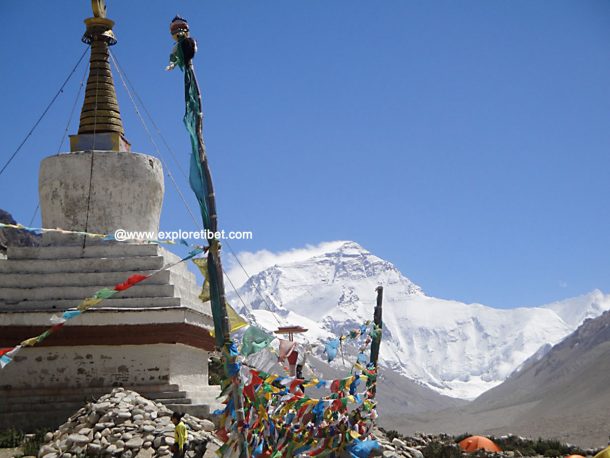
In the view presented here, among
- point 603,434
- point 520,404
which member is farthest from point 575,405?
point 603,434

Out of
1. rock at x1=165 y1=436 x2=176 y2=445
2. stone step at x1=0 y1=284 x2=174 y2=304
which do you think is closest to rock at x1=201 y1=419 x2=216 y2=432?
rock at x1=165 y1=436 x2=176 y2=445

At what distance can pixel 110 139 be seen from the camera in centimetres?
1939

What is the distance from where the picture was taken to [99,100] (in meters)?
20.0

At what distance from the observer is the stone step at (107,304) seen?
16.8 m

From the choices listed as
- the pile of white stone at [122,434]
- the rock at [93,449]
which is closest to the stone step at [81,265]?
the pile of white stone at [122,434]

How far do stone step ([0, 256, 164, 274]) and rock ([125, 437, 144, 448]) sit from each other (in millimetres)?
4933

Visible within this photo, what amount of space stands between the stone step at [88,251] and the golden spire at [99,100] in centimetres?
264

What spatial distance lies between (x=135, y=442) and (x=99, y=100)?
9.65 metres

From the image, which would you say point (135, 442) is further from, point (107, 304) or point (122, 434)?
point (107, 304)

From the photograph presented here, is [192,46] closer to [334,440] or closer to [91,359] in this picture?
[334,440]

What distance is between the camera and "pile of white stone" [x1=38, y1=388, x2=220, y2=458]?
43.1ft

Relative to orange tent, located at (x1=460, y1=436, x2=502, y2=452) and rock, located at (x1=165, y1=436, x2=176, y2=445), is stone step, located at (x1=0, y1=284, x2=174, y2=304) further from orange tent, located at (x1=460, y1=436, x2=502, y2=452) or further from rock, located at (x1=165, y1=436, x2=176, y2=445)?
orange tent, located at (x1=460, y1=436, x2=502, y2=452)

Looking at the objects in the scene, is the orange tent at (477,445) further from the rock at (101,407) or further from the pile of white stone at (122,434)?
the rock at (101,407)

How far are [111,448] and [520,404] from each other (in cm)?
6969
